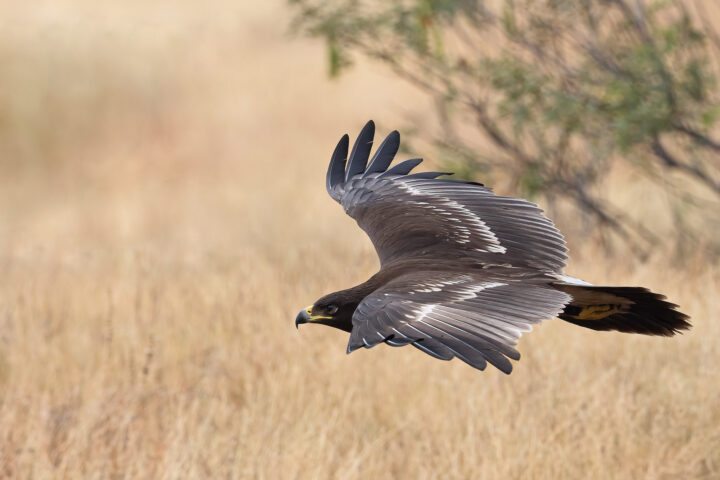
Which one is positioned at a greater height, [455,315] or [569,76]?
[569,76]

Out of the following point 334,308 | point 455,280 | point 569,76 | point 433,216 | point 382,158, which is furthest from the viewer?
point 569,76

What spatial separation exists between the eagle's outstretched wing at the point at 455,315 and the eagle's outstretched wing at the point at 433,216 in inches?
19.4

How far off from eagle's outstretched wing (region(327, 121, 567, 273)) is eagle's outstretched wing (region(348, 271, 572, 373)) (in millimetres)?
492

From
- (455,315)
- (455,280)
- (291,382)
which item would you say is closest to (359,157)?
(291,382)

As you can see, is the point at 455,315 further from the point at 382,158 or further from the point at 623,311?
the point at 382,158

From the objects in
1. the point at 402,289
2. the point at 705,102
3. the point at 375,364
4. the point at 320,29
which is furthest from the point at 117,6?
the point at 402,289

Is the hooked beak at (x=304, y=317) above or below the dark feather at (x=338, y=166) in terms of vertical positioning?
below

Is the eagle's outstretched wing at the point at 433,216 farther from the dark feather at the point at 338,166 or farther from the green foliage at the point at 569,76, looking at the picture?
the green foliage at the point at 569,76

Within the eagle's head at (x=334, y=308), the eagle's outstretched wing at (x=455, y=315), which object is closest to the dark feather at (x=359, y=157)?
the eagle's head at (x=334, y=308)

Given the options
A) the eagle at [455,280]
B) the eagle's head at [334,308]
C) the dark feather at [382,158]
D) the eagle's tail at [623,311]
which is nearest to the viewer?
the eagle at [455,280]

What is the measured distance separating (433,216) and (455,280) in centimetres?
79

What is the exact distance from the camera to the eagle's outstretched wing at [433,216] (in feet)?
13.5

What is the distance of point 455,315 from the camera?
3.18m

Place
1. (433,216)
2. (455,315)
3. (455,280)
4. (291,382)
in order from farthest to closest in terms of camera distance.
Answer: (291,382), (433,216), (455,280), (455,315)
